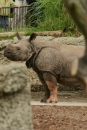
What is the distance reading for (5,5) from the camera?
13.9 meters

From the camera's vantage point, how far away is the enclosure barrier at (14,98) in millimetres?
4414

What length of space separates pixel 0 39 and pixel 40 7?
5.53 ft

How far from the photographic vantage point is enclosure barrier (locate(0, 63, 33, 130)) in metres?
4.41

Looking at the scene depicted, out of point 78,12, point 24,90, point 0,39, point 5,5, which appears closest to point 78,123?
point 24,90

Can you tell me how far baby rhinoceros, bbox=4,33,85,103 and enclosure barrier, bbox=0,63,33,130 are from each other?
5.12 metres

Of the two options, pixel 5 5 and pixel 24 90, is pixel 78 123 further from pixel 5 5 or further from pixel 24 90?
pixel 5 5

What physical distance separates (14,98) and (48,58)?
208 inches

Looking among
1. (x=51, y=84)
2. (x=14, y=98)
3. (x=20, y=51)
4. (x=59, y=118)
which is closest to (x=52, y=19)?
(x=20, y=51)

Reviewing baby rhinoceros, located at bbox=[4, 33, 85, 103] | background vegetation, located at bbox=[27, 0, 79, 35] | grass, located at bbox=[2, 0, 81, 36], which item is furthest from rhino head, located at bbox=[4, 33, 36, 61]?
background vegetation, located at bbox=[27, 0, 79, 35]

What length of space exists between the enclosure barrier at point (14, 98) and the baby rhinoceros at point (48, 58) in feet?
16.8

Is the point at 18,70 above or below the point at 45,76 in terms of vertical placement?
above

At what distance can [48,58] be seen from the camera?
980 centimetres

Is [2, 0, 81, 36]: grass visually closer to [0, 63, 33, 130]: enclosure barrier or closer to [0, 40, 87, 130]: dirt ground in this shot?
[0, 40, 87, 130]: dirt ground

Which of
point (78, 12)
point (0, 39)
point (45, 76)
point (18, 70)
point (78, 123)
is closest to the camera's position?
point (78, 12)
